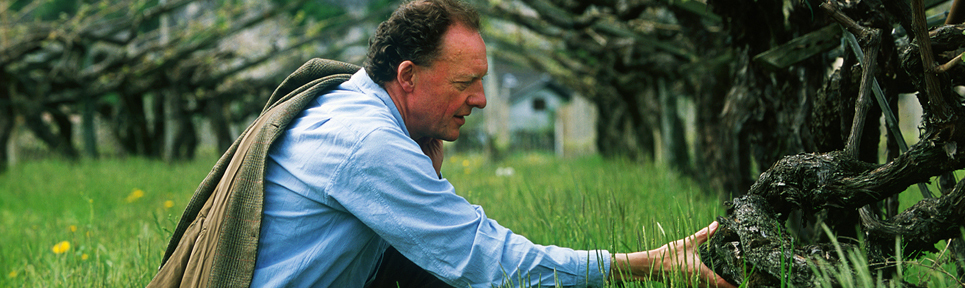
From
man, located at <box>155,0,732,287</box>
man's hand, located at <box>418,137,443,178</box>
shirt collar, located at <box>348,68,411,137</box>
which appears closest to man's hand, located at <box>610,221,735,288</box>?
man, located at <box>155,0,732,287</box>

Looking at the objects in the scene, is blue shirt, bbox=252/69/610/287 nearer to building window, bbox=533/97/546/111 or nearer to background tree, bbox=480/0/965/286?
background tree, bbox=480/0/965/286

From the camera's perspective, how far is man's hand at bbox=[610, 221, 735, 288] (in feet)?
4.95

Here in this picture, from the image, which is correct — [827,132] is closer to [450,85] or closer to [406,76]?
[450,85]

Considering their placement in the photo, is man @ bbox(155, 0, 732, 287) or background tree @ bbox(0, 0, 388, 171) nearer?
man @ bbox(155, 0, 732, 287)

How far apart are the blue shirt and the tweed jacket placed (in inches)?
2.3

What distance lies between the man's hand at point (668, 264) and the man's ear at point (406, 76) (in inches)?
33.7

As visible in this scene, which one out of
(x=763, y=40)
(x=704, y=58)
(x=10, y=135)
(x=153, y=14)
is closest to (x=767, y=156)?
(x=763, y=40)

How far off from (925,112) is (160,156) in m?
14.8

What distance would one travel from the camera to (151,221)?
4086 mm

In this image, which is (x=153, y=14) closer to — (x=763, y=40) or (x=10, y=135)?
(x=10, y=135)

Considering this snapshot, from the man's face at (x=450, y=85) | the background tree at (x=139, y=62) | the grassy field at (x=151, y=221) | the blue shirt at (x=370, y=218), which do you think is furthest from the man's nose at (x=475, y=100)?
the background tree at (x=139, y=62)

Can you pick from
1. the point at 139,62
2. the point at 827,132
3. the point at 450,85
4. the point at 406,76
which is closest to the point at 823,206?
the point at 827,132

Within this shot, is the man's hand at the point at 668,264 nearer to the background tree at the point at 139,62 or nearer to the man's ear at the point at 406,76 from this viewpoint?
the man's ear at the point at 406,76

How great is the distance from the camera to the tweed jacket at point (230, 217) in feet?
5.01
